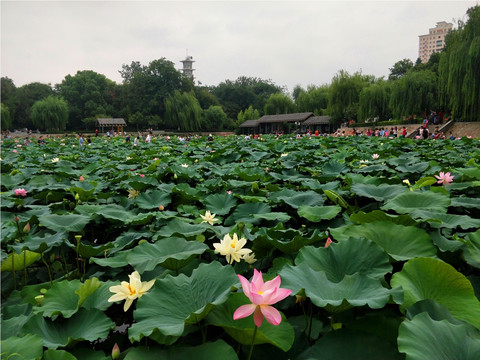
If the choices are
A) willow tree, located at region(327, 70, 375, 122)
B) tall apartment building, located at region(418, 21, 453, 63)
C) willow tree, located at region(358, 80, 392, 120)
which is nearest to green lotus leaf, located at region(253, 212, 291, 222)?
willow tree, located at region(358, 80, 392, 120)

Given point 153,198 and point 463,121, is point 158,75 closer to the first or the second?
point 463,121

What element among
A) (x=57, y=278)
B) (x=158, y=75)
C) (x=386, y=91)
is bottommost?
(x=57, y=278)

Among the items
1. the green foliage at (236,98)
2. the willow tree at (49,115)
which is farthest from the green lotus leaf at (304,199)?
the green foliage at (236,98)

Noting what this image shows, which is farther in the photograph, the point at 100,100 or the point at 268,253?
the point at 100,100

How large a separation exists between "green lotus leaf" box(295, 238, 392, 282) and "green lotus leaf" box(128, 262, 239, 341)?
231mm

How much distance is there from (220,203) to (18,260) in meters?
1.10

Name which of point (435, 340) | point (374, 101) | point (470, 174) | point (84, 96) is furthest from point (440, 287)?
point (84, 96)

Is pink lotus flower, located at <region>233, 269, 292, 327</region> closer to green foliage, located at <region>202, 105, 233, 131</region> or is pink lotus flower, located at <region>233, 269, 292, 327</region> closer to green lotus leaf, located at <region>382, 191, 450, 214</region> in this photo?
green lotus leaf, located at <region>382, 191, 450, 214</region>

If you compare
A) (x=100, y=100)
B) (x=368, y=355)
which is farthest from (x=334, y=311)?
(x=100, y=100)

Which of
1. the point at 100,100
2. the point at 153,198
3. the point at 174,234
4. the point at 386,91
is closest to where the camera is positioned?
the point at 174,234

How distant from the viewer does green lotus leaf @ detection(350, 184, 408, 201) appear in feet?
5.82

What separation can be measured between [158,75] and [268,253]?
4704 centimetres

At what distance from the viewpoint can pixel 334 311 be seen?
73 centimetres

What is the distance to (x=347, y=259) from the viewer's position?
37.7 inches
